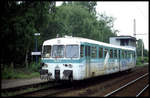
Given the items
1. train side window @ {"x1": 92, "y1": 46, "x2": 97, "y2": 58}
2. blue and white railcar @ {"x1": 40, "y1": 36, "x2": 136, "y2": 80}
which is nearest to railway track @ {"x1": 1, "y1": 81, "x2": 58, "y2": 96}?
blue and white railcar @ {"x1": 40, "y1": 36, "x2": 136, "y2": 80}

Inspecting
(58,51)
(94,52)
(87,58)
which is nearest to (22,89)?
(58,51)

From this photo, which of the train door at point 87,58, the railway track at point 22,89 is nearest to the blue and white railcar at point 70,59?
the train door at point 87,58

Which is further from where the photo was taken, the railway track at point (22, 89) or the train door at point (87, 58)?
the train door at point (87, 58)

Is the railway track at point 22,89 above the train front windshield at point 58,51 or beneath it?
beneath

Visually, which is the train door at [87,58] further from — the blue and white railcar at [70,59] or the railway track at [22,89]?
the railway track at [22,89]

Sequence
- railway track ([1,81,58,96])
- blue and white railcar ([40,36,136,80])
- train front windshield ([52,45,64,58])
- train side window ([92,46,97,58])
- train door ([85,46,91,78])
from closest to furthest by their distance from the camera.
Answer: railway track ([1,81,58,96]), blue and white railcar ([40,36,136,80]), train front windshield ([52,45,64,58]), train door ([85,46,91,78]), train side window ([92,46,97,58])

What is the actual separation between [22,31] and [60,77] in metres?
3.72

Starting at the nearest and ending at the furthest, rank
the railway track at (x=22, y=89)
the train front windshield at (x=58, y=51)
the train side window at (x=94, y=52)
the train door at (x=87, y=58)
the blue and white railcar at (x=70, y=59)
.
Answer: the railway track at (x=22, y=89) → the blue and white railcar at (x=70, y=59) → the train front windshield at (x=58, y=51) → the train door at (x=87, y=58) → the train side window at (x=94, y=52)

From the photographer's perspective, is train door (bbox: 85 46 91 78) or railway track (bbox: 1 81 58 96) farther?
train door (bbox: 85 46 91 78)

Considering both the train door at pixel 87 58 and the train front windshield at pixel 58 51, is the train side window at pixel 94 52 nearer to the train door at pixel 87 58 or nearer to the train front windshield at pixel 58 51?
the train door at pixel 87 58

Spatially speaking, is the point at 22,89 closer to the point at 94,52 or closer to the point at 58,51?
the point at 58,51

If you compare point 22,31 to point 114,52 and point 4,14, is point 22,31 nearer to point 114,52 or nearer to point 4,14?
point 4,14

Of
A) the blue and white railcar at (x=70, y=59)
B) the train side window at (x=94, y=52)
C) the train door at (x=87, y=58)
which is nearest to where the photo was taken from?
the blue and white railcar at (x=70, y=59)

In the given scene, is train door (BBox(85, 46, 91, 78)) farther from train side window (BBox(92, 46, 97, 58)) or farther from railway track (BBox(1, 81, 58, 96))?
railway track (BBox(1, 81, 58, 96))
